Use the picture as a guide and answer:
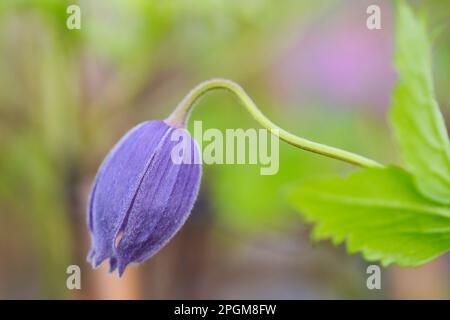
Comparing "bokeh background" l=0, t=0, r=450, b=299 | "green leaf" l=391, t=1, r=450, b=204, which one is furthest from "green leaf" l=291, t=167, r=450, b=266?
"bokeh background" l=0, t=0, r=450, b=299

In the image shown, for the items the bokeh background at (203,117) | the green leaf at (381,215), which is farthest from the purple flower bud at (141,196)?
the bokeh background at (203,117)

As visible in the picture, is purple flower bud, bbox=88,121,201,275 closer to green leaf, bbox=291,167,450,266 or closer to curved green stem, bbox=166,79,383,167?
curved green stem, bbox=166,79,383,167

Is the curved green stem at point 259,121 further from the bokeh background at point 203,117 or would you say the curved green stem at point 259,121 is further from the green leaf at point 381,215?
the bokeh background at point 203,117

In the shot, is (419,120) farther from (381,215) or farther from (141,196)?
(141,196)

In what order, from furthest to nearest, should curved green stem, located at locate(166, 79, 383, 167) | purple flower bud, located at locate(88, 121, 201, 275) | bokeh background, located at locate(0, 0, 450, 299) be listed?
1. bokeh background, located at locate(0, 0, 450, 299)
2. purple flower bud, located at locate(88, 121, 201, 275)
3. curved green stem, located at locate(166, 79, 383, 167)

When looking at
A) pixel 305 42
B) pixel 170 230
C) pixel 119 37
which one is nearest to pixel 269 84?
pixel 305 42

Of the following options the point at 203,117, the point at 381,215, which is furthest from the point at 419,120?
the point at 203,117
